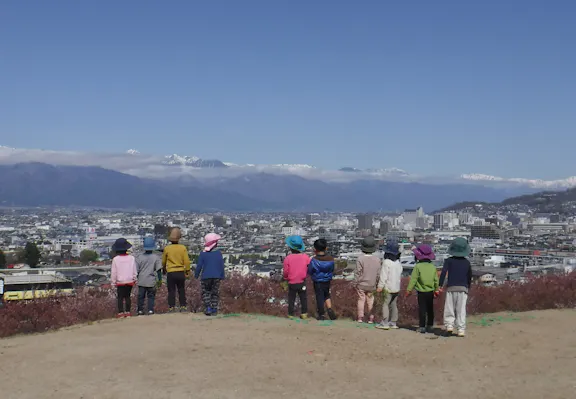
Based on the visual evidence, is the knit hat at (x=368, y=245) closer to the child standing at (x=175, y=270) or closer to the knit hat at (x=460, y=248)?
the knit hat at (x=460, y=248)

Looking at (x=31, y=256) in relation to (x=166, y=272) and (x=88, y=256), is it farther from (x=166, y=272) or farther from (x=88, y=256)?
(x=166, y=272)

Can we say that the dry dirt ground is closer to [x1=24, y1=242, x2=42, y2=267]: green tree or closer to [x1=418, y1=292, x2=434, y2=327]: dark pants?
[x1=418, y1=292, x2=434, y2=327]: dark pants

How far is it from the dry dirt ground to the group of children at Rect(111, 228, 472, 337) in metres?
0.49

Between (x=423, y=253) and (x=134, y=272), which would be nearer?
(x=423, y=253)

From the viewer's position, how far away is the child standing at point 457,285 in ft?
28.5

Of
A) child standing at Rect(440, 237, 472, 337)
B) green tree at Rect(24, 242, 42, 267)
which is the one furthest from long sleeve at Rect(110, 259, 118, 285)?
green tree at Rect(24, 242, 42, 267)

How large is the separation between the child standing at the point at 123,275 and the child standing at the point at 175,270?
1.69ft

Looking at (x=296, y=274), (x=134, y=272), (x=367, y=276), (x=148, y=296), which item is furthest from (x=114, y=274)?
(x=367, y=276)

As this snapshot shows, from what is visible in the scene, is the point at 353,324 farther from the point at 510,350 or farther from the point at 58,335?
the point at 58,335

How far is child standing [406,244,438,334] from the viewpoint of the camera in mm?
9125

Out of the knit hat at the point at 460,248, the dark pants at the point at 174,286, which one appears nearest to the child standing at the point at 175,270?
the dark pants at the point at 174,286

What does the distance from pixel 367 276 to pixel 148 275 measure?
3342mm

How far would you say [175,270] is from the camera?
33.6 feet

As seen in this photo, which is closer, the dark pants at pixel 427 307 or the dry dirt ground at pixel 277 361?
the dry dirt ground at pixel 277 361
